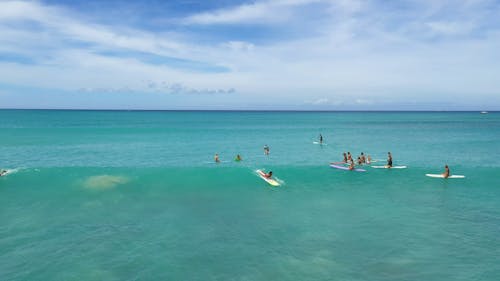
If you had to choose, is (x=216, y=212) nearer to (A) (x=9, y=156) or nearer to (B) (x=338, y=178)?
(B) (x=338, y=178)

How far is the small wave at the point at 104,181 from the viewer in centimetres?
3262

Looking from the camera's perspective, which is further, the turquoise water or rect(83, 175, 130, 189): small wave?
rect(83, 175, 130, 189): small wave

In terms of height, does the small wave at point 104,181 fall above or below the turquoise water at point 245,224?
above

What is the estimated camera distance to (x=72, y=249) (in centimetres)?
1906

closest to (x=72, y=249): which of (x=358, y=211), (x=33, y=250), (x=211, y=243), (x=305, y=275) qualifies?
(x=33, y=250)

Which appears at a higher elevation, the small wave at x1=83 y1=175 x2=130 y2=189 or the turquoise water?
the small wave at x1=83 y1=175 x2=130 y2=189

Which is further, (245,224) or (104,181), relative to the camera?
(104,181)

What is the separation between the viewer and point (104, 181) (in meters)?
34.4

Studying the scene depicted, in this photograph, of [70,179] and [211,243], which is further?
[70,179]

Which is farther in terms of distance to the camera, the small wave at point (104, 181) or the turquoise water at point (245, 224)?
the small wave at point (104, 181)

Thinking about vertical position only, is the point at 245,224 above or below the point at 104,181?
below

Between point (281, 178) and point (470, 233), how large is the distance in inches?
725

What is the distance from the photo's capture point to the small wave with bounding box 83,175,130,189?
32.6 metres

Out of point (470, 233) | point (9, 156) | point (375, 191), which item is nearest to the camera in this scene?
point (470, 233)
